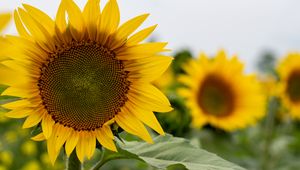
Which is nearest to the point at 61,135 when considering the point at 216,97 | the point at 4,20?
the point at 4,20

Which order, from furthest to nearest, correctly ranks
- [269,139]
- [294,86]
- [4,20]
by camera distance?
[269,139], [294,86], [4,20]

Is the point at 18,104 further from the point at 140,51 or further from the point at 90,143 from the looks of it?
the point at 140,51

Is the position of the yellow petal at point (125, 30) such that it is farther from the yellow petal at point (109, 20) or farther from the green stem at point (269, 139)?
the green stem at point (269, 139)

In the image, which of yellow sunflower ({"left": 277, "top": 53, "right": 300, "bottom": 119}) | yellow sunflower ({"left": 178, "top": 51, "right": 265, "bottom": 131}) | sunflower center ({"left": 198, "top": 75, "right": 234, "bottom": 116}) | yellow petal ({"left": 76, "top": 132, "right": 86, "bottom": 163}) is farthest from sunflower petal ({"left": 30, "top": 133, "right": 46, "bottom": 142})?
yellow sunflower ({"left": 277, "top": 53, "right": 300, "bottom": 119})

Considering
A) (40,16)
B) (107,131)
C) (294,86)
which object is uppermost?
(294,86)

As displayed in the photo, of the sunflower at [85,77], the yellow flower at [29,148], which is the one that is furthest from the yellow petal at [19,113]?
the yellow flower at [29,148]

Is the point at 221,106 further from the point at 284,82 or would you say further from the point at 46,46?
the point at 46,46
